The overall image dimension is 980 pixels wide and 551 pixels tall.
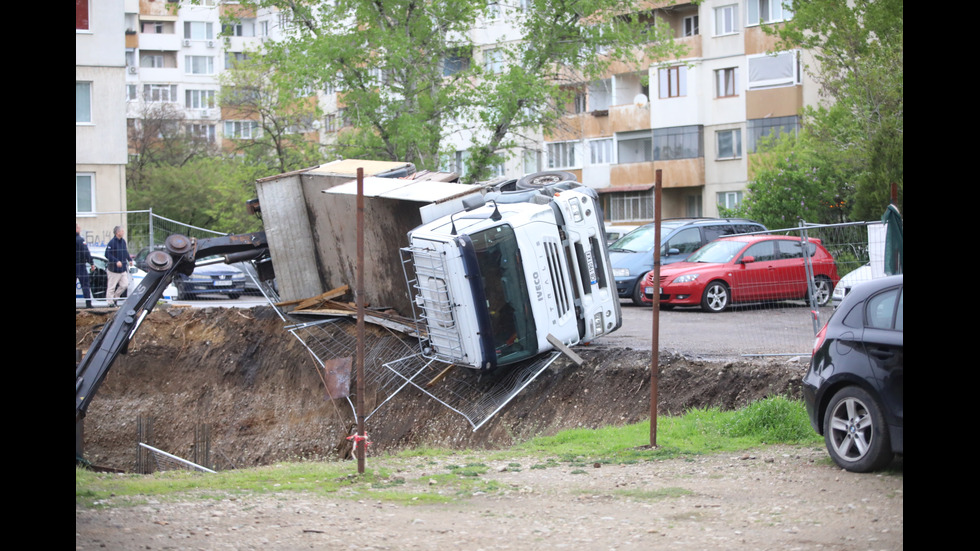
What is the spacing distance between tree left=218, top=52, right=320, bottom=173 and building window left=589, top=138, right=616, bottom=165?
42.5ft

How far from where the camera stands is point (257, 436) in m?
16.5

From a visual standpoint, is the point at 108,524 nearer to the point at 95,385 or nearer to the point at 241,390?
the point at 95,385

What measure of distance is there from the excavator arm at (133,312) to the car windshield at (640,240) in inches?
371

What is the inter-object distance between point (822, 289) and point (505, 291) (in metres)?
4.13

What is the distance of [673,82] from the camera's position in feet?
137

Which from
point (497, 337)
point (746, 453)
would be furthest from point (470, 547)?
point (497, 337)

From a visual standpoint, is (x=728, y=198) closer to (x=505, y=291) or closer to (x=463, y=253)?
(x=505, y=291)

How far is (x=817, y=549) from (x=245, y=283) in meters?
20.4

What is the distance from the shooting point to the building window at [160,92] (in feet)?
222

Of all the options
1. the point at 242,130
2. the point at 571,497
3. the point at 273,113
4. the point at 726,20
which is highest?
the point at 726,20

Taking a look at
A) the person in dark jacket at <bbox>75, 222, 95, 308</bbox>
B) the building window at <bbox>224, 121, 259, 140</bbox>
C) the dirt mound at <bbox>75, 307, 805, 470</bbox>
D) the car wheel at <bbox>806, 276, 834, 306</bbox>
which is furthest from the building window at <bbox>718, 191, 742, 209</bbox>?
the car wheel at <bbox>806, 276, 834, 306</bbox>

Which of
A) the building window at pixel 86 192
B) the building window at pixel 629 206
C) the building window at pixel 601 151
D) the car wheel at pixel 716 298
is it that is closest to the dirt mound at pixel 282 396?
the car wheel at pixel 716 298

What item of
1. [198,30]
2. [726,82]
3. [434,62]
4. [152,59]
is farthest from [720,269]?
[152,59]

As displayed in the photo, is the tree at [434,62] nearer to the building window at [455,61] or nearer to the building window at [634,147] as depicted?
the building window at [455,61]
